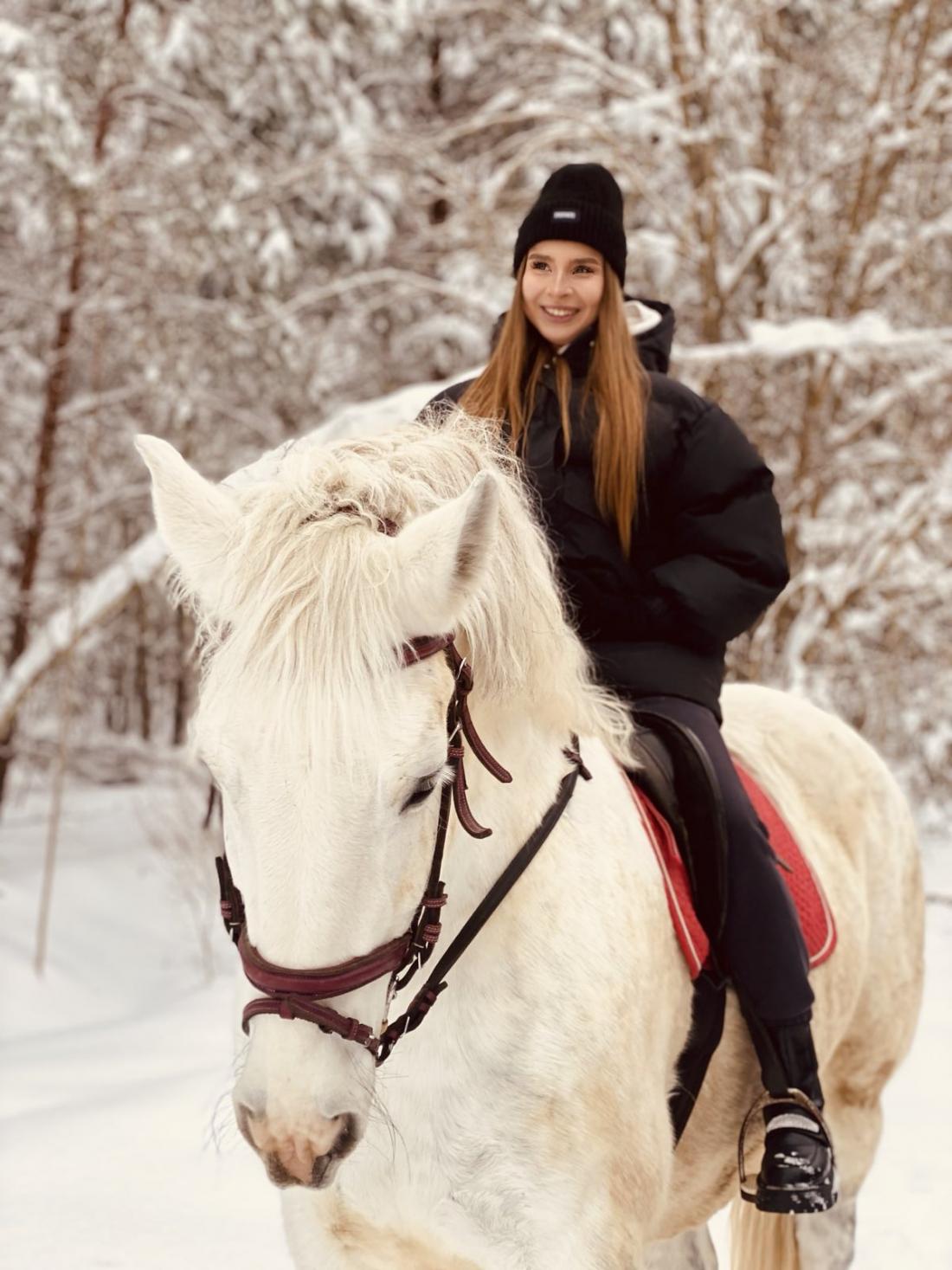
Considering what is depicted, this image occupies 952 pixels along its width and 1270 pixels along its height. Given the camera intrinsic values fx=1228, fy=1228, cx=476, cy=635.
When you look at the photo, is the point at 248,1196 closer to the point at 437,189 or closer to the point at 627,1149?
the point at 627,1149

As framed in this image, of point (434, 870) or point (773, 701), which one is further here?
point (773, 701)

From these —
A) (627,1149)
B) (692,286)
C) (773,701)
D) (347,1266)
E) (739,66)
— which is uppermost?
(739,66)

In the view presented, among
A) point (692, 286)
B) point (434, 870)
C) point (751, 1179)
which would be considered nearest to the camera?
point (434, 870)

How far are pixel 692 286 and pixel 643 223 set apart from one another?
40.7 inches

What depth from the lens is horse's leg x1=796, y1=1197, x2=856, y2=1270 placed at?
3172 millimetres

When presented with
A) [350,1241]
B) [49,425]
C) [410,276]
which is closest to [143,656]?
[49,425]

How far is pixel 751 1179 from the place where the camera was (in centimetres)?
257

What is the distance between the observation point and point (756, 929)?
2.32 metres

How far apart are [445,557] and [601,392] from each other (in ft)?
3.29

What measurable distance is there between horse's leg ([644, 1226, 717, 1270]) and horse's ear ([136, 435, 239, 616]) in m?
2.10

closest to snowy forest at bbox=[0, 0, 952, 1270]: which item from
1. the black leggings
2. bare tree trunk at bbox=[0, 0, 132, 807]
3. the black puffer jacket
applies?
bare tree trunk at bbox=[0, 0, 132, 807]

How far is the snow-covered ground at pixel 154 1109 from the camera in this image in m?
3.88

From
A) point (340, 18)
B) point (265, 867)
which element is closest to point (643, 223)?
point (340, 18)

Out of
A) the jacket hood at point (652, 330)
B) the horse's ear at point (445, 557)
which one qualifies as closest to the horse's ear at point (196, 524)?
the horse's ear at point (445, 557)
